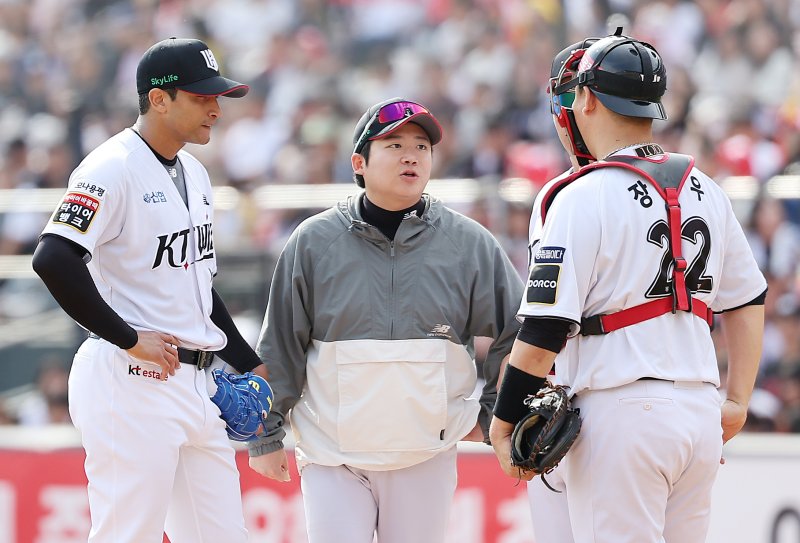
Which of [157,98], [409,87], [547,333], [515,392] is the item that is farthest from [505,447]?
[409,87]

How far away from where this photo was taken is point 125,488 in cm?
357

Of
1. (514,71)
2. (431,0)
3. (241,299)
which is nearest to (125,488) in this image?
(241,299)

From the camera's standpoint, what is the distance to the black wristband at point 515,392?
10.5 feet

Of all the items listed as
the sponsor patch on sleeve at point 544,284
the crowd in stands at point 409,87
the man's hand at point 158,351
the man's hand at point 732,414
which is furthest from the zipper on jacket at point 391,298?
the crowd in stands at point 409,87

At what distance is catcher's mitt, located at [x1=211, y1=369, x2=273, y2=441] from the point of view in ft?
12.6

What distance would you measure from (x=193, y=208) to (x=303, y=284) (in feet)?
1.60

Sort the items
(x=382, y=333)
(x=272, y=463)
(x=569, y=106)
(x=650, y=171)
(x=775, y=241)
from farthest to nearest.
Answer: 1. (x=775, y=241)
2. (x=272, y=463)
3. (x=382, y=333)
4. (x=569, y=106)
5. (x=650, y=171)

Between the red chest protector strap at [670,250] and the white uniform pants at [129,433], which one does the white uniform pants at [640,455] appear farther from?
the white uniform pants at [129,433]

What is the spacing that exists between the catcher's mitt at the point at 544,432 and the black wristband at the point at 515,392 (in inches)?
0.8

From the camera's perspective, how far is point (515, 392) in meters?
3.21

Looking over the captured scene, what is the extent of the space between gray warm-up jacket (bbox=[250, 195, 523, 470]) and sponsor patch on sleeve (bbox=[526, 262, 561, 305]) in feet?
2.77

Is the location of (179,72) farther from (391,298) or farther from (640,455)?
(640,455)

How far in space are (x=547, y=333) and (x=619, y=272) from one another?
0.88ft

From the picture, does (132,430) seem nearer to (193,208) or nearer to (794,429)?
(193,208)
